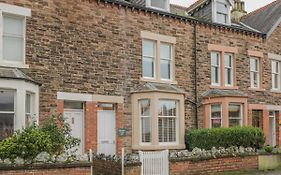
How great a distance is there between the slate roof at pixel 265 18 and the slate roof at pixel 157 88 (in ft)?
29.4

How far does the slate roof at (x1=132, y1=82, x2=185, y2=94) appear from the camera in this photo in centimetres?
2091

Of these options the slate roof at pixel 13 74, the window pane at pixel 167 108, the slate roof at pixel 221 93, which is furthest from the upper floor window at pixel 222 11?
the slate roof at pixel 13 74

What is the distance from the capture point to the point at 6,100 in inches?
651

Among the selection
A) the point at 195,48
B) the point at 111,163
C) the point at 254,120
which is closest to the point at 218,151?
the point at 111,163

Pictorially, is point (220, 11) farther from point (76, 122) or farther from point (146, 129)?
point (76, 122)

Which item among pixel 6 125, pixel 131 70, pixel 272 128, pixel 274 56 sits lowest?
pixel 272 128

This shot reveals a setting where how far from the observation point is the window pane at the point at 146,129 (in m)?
20.8

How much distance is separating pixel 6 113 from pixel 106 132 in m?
5.15

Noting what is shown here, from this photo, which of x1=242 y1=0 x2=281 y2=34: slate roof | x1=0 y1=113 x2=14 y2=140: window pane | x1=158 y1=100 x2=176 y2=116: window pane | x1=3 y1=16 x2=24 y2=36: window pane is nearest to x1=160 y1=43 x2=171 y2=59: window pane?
x1=158 y1=100 x2=176 y2=116: window pane

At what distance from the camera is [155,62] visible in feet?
72.8

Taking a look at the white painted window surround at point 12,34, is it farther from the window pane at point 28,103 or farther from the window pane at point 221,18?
the window pane at point 221,18

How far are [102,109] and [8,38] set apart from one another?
520cm

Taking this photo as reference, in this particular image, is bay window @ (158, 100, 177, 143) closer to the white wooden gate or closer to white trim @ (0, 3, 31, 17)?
the white wooden gate

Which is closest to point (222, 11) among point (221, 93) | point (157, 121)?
point (221, 93)
